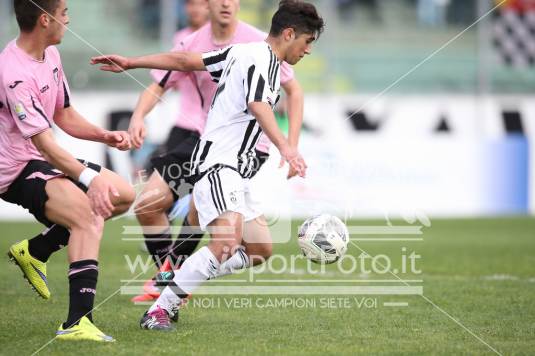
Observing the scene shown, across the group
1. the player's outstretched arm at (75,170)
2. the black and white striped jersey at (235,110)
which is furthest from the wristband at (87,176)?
the black and white striped jersey at (235,110)

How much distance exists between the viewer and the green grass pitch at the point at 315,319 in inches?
199

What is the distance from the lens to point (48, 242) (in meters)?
5.87

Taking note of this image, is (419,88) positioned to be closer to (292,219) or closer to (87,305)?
(292,219)

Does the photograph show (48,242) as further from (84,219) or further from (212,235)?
(212,235)

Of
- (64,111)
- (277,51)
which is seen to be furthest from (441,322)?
(64,111)

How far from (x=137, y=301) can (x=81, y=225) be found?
1789mm

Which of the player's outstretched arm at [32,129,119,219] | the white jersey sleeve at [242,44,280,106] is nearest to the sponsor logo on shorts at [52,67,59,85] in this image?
the player's outstretched arm at [32,129,119,219]

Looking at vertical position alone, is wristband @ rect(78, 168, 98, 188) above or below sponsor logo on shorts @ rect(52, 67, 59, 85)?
below

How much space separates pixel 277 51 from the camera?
570 centimetres

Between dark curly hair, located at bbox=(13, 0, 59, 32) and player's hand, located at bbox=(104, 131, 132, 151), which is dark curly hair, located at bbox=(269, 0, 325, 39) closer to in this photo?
player's hand, located at bbox=(104, 131, 132, 151)

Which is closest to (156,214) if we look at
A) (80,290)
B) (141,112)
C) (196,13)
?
(141,112)

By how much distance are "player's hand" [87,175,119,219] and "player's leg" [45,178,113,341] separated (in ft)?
0.98

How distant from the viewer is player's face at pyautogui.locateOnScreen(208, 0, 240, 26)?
6.94m

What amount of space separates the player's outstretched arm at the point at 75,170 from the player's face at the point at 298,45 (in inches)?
61.8
